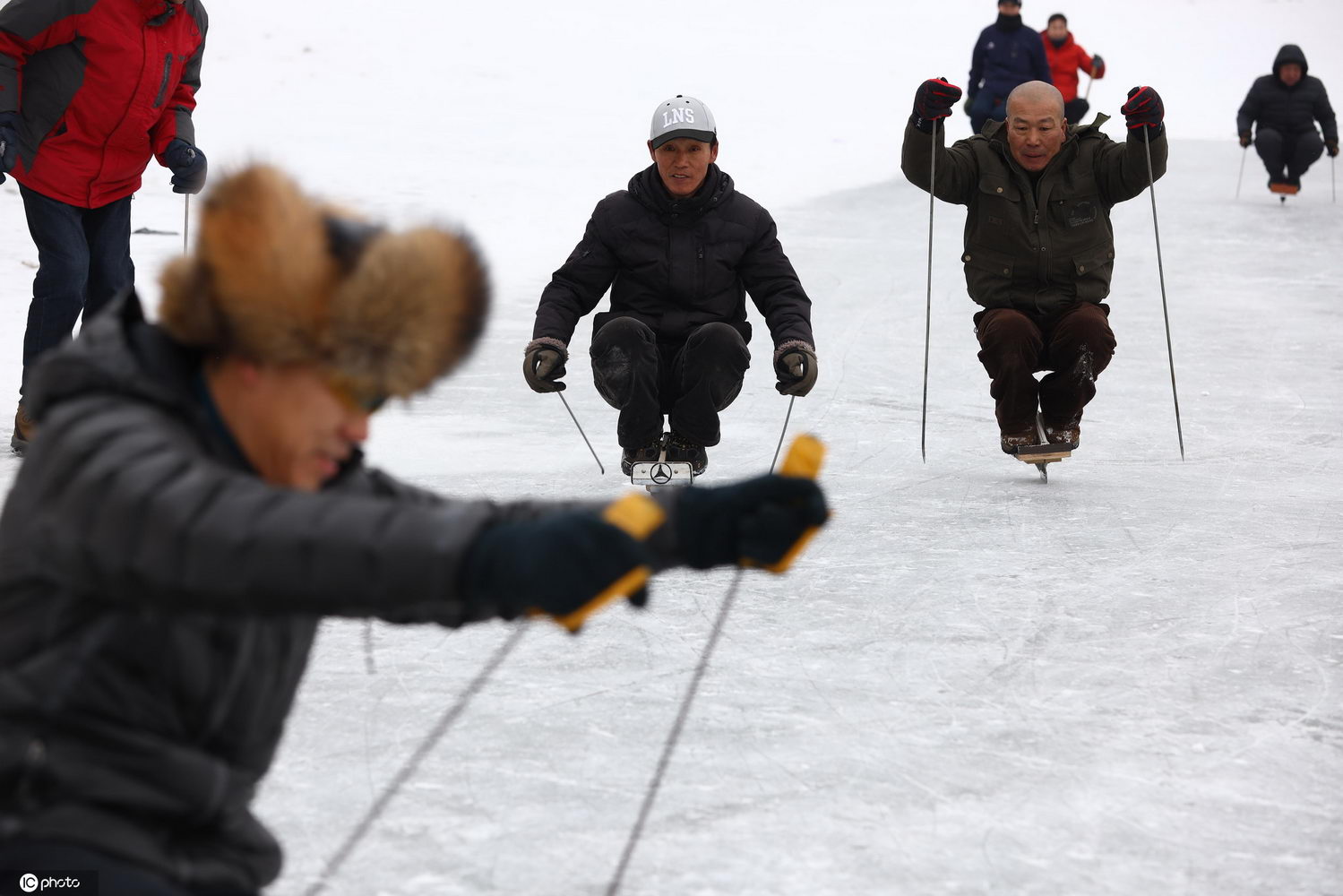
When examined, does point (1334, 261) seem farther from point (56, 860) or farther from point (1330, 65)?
point (1330, 65)

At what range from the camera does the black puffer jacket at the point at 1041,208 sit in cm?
582

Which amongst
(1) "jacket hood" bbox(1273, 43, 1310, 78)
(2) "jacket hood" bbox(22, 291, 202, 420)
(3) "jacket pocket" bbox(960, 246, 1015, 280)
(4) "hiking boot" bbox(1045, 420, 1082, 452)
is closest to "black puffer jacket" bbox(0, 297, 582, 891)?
(2) "jacket hood" bbox(22, 291, 202, 420)

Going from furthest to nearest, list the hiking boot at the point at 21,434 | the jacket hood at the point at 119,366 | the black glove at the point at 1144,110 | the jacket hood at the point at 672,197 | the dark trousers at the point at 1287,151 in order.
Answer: the dark trousers at the point at 1287,151
the black glove at the point at 1144,110
the jacket hood at the point at 672,197
the hiking boot at the point at 21,434
the jacket hood at the point at 119,366

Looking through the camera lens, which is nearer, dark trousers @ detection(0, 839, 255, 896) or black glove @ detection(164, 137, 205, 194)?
dark trousers @ detection(0, 839, 255, 896)

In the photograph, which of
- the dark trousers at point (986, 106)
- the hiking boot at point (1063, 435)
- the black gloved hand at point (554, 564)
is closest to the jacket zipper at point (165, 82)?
the hiking boot at point (1063, 435)

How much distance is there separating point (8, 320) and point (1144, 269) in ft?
24.2

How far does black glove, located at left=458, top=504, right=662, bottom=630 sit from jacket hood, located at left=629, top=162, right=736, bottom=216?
4289 millimetres

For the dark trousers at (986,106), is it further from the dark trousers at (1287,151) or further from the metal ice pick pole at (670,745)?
the metal ice pick pole at (670,745)

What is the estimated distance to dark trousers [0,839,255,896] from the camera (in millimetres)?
1436

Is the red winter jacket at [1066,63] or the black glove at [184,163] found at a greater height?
the black glove at [184,163]

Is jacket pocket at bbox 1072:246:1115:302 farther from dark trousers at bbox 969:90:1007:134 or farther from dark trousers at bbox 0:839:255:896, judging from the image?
dark trousers at bbox 969:90:1007:134

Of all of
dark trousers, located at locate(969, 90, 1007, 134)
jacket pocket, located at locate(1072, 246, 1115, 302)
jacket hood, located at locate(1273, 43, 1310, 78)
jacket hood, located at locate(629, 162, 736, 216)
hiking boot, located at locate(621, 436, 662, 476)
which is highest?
jacket hood, located at locate(629, 162, 736, 216)

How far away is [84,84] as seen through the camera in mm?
5441

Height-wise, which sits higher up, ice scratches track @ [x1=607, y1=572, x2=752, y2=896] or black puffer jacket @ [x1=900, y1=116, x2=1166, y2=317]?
black puffer jacket @ [x1=900, y1=116, x2=1166, y2=317]
